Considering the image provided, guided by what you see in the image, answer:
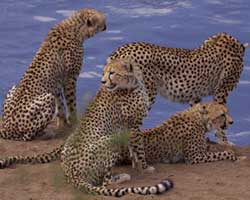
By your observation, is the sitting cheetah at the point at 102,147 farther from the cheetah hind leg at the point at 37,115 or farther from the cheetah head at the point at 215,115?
the cheetah hind leg at the point at 37,115

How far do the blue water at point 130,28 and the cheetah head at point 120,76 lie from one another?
323 cm

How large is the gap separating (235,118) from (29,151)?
10.8ft

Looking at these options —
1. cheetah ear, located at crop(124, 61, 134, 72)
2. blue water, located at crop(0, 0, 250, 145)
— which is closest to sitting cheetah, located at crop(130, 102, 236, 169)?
cheetah ear, located at crop(124, 61, 134, 72)

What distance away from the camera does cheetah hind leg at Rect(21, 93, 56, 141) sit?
29.0 feet

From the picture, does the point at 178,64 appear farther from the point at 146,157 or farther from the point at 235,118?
the point at 235,118

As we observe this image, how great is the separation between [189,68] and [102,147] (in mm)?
1615

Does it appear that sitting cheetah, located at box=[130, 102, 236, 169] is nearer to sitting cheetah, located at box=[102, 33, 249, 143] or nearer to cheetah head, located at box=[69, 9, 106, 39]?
sitting cheetah, located at box=[102, 33, 249, 143]

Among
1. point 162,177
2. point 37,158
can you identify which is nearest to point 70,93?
point 37,158

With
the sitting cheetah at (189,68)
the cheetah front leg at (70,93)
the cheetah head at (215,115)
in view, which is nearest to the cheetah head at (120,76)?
the sitting cheetah at (189,68)

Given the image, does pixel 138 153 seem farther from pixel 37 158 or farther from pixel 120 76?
pixel 37 158

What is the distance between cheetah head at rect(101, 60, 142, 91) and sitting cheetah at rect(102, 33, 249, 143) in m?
0.50

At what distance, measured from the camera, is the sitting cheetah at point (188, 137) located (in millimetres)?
8406

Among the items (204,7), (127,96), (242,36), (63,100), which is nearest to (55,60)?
(63,100)

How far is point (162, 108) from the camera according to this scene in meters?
11.7
